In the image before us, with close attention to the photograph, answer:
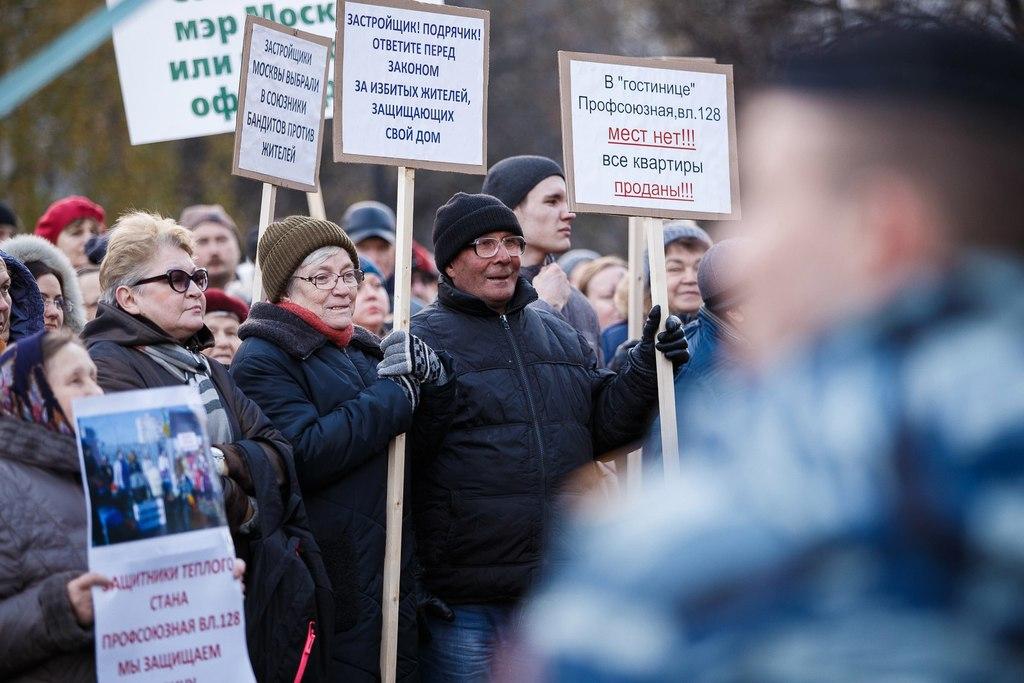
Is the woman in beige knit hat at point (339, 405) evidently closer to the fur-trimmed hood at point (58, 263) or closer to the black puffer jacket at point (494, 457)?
Result: the black puffer jacket at point (494, 457)

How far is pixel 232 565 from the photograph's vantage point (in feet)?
12.2

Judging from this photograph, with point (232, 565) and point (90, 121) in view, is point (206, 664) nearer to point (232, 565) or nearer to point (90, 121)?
point (232, 565)

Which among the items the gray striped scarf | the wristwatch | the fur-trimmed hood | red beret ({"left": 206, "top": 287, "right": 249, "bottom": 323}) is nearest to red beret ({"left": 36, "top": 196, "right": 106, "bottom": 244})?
red beret ({"left": 206, "top": 287, "right": 249, "bottom": 323})

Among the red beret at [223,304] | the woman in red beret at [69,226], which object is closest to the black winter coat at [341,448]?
the red beret at [223,304]

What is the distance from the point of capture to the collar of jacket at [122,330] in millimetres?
4410

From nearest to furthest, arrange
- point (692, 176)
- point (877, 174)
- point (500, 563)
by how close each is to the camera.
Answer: point (877, 174) → point (500, 563) → point (692, 176)

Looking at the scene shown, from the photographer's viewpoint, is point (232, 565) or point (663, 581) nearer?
point (663, 581)

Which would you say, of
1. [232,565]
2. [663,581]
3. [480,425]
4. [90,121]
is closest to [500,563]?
[480,425]

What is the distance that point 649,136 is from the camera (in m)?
5.75

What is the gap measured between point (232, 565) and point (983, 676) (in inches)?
116

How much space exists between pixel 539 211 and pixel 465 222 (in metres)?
0.90

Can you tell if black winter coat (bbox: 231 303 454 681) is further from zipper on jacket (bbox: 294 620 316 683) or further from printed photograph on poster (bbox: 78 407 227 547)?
printed photograph on poster (bbox: 78 407 227 547)

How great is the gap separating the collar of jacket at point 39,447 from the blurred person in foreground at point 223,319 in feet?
9.40

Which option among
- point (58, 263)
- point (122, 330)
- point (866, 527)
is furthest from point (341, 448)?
point (866, 527)
